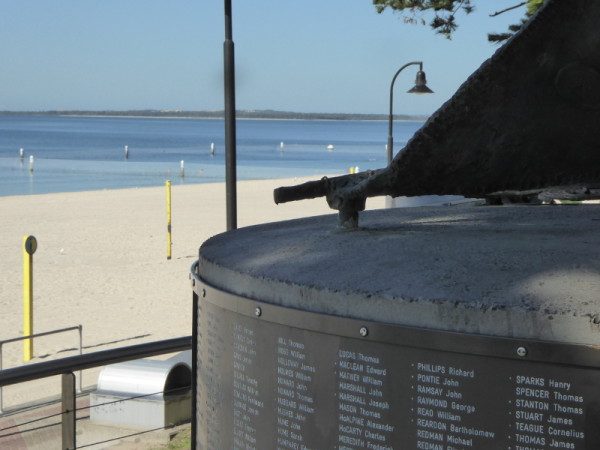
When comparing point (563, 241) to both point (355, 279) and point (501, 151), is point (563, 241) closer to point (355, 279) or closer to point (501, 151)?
point (501, 151)

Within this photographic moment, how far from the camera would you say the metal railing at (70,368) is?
4.11m

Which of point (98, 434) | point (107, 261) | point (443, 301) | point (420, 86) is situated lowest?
point (107, 261)

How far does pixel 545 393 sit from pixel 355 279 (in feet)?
2.05

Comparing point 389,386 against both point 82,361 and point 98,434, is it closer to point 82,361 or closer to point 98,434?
point 82,361

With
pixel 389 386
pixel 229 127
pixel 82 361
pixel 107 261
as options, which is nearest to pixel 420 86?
pixel 107 261

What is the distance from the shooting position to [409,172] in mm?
3021

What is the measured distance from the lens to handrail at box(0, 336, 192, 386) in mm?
4067

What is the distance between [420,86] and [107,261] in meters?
9.62

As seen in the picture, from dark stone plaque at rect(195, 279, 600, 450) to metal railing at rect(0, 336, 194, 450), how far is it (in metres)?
1.44

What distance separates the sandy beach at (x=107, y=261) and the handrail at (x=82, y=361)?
3673 mm

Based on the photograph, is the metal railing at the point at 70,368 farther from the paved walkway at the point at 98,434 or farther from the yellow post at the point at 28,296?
the yellow post at the point at 28,296

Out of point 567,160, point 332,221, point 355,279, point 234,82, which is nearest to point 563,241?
point 567,160

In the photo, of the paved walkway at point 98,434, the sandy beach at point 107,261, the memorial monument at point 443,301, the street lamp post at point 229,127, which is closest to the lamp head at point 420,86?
the sandy beach at point 107,261

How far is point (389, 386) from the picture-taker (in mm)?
2434
